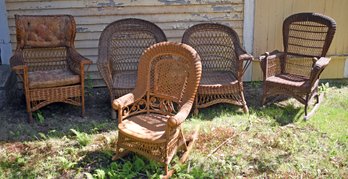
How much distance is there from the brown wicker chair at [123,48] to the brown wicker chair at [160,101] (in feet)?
2.27

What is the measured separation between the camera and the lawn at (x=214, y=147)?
10.4ft

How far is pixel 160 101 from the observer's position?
3.50 m

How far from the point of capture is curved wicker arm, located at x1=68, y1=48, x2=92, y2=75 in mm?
4055

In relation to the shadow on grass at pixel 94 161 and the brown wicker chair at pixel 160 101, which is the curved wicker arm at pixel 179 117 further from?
the shadow on grass at pixel 94 161

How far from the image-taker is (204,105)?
421 cm

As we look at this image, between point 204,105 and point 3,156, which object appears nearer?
point 3,156

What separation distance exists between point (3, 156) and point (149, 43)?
2.24m

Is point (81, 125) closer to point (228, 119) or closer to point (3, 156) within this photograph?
point (3, 156)

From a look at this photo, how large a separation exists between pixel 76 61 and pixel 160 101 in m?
1.27

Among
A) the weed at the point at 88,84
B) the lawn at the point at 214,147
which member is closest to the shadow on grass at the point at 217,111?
the lawn at the point at 214,147

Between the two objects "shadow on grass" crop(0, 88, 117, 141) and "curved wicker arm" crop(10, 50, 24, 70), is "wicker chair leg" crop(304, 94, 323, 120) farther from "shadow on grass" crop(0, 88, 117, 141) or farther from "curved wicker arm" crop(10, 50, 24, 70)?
"curved wicker arm" crop(10, 50, 24, 70)

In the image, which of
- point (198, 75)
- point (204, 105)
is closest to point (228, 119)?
point (204, 105)

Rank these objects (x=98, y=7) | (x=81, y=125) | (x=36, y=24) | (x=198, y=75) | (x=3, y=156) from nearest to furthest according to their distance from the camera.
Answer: (x=198, y=75) → (x=3, y=156) → (x=81, y=125) → (x=36, y=24) → (x=98, y=7)

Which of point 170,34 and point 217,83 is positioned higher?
point 170,34
